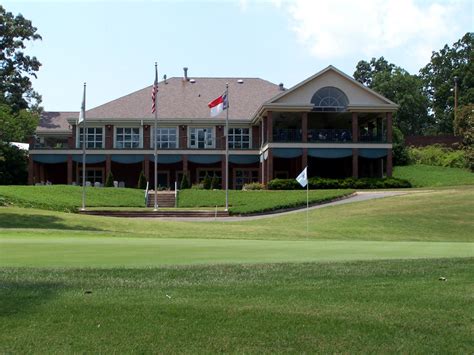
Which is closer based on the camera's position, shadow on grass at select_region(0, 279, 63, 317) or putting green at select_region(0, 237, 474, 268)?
shadow on grass at select_region(0, 279, 63, 317)

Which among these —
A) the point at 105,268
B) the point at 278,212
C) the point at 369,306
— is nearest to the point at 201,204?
the point at 278,212

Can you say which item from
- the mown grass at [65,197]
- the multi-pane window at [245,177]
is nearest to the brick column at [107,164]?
the mown grass at [65,197]

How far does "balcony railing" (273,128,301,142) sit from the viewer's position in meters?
50.4

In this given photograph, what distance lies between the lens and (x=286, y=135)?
5091 centimetres

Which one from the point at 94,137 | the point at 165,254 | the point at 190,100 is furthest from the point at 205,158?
the point at 165,254

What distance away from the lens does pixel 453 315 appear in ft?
22.0

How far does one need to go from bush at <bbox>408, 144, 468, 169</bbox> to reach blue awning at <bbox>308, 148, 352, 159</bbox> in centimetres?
1385

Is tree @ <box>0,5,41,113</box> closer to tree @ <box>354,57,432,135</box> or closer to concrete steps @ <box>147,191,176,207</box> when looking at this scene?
concrete steps @ <box>147,191,176,207</box>

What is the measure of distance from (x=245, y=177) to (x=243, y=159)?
8.55ft

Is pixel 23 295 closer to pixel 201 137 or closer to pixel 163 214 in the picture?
pixel 163 214

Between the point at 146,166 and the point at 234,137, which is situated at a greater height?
the point at 234,137

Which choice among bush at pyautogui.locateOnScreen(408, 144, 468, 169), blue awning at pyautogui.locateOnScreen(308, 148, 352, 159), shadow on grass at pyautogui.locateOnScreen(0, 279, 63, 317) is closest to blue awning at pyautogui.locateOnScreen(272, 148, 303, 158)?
blue awning at pyautogui.locateOnScreen(308, 148, 352, 159)

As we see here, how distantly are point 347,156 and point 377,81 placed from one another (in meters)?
47.1

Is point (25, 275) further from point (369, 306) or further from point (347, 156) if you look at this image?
point (347, 156)
